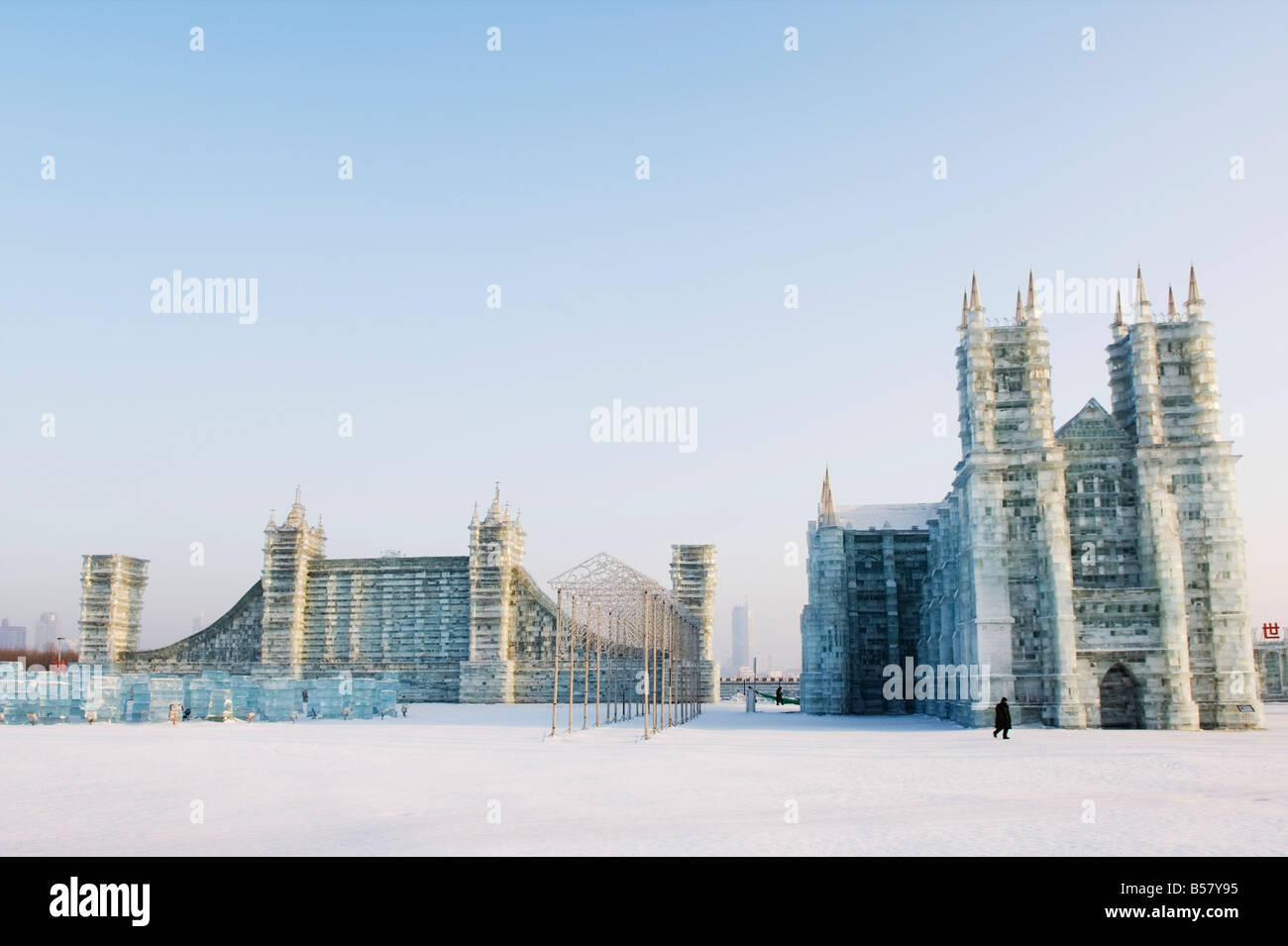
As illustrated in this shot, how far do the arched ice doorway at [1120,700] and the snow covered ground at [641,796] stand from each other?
8529 mm

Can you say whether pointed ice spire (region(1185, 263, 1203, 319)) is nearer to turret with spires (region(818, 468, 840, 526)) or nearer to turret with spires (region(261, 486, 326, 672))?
turret with spires (region(818, 468, 840, 526))

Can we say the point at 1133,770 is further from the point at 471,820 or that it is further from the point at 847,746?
the point at 471,820

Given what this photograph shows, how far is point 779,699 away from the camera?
76.2m

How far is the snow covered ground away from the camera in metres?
13.9

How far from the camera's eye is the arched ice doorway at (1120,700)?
1756 inches

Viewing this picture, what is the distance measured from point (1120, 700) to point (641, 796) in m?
33.6

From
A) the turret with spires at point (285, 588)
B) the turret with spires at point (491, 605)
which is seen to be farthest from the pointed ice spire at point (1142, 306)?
the turret with spires at point (285, 588)

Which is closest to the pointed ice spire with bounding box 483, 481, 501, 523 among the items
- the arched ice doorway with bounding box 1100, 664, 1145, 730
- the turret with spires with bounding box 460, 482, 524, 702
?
the turret with spires with bounding box 460, 482, 524, 702

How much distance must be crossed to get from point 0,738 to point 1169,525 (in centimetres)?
4812

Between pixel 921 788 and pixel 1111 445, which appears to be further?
pixel 1111 445

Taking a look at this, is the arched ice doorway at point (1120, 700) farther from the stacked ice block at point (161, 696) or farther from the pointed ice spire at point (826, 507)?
the stacked ice block at point (161, 696)

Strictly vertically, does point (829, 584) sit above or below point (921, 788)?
above

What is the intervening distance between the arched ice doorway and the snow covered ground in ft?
28.0

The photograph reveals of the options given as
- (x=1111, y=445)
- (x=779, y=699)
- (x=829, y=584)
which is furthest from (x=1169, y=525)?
(x=779, y=699)
